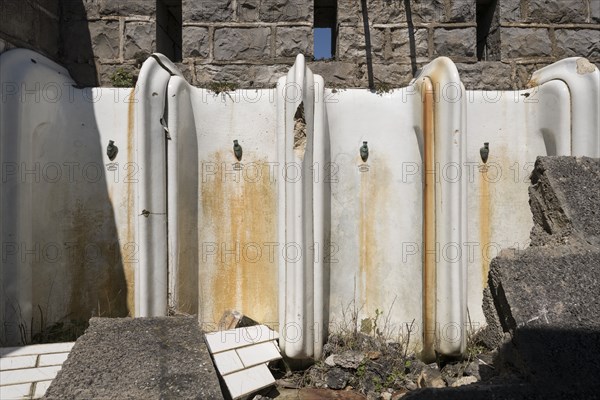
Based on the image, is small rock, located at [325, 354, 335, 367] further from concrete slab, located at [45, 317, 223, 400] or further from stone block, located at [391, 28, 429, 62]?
stone block, located at [391, 28, 429, 62]

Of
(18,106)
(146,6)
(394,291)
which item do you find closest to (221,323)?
(394,291)

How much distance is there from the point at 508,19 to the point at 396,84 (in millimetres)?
1152

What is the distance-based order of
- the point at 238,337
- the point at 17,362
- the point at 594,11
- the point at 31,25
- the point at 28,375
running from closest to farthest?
the point at 28,375 < the point at 17,362 < the point at 238,337 < the point at 31,25 < the point at 594,11

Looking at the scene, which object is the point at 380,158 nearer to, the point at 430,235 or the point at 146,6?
the point at 430,235

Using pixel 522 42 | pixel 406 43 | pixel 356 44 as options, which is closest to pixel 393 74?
pixel 406 43

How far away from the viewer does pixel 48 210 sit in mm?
3273

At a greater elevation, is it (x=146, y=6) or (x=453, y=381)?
(x=146, y=6)

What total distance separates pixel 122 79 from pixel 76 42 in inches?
21.2

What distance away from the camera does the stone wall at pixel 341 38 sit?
Answer: 4.13 meters

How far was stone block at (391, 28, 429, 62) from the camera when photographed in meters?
4.19

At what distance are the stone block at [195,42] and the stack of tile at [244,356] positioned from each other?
2463mm

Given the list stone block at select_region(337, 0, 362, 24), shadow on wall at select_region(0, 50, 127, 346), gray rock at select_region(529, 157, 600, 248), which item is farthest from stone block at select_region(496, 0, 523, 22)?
shadow on wall at select_region(0, 50, 127, 346)

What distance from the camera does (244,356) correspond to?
2.86 meters

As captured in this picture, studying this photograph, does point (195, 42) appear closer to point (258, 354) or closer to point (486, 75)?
point (486, 75)
